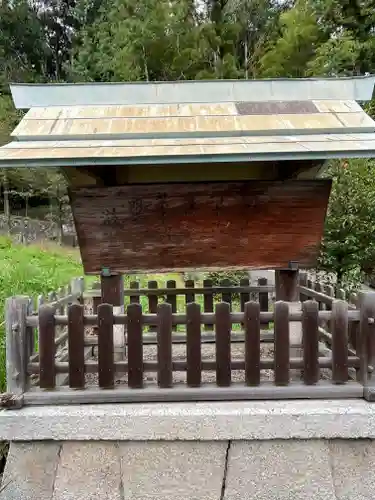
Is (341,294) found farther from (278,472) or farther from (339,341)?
(278,472)

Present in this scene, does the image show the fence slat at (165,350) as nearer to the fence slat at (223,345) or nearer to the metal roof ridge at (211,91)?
the fence slat at (223,345)

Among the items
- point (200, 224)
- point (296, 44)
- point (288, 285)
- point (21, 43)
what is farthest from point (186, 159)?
point (21, 43)

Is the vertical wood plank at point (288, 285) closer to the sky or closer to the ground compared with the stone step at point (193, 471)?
closer to the sky

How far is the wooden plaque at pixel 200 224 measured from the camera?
3.38 metres

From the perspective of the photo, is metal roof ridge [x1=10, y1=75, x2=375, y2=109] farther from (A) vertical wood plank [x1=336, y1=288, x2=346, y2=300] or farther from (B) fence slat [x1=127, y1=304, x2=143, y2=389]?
(B) fence slat [x1=127, y1=304, x2=143, y2=389]

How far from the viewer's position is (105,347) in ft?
9.59

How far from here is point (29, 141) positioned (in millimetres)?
3109

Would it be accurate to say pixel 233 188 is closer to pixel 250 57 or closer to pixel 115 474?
pixel 115 474

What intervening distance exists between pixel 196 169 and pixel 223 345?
1559 millimetres

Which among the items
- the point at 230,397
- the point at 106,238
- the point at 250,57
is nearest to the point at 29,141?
the point at 106,238

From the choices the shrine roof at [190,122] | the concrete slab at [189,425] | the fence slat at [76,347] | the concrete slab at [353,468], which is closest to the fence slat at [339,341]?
the concrete slab at [189,425]

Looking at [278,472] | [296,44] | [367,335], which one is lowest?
[278,472]

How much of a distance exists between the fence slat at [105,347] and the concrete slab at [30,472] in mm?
530

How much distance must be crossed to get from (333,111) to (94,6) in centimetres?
3330
